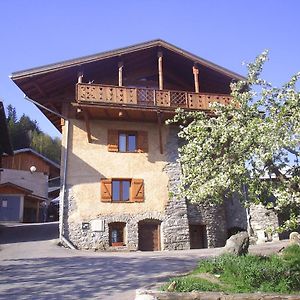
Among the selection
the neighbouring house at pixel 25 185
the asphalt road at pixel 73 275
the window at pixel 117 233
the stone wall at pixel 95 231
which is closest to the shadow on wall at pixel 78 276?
the asphalt road at pixel 73 275

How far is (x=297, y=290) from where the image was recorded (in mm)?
8625

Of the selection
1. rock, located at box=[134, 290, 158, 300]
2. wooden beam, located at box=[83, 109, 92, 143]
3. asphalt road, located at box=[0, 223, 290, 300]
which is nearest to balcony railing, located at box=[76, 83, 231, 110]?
wooden beam, located at box=[83, 109, 92, 143]

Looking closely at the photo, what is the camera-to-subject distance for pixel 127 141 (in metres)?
20.0

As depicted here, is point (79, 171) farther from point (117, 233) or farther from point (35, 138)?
point (35, 138)

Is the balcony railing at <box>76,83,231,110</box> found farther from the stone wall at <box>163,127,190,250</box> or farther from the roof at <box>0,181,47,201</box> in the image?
the roof at <box>0,181,47,201</box>

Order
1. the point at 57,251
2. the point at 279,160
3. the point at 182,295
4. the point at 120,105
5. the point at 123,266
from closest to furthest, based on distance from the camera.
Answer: the point at 182,295 < the point at 279,160 < the point at 123,266 < the point at 57,251 < the point at 120,105

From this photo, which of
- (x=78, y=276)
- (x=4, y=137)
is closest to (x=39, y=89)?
(x=4, y=137)

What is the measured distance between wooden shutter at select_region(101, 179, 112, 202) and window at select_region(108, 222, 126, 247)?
4.02ft

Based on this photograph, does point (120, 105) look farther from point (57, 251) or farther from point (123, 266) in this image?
point (123, 266)

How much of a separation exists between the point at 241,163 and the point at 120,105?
9.88 metres

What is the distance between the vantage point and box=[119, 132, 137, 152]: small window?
19.8m

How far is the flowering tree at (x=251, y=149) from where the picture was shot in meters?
8.76

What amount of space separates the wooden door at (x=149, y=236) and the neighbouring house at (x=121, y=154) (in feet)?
0.16

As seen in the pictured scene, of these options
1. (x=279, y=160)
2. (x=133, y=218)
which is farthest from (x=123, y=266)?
(x=133, y=218)
